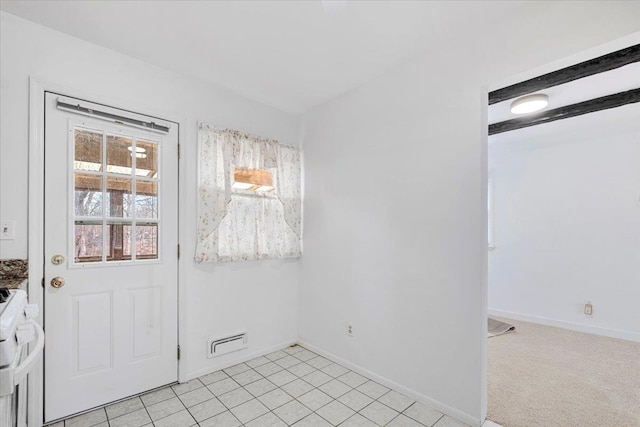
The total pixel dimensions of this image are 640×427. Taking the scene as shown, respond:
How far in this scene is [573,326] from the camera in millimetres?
3736

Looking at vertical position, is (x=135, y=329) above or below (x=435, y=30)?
below

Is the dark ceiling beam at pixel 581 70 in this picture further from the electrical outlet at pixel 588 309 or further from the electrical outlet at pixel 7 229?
the electrical outlet at pixel 7 229

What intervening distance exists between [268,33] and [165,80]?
3.45 feet

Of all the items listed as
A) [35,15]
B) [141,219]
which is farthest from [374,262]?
[35,15]

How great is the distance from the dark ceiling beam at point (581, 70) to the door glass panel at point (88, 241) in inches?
134

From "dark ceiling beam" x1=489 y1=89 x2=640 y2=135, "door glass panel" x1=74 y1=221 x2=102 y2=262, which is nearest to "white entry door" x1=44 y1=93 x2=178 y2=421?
"door glass panel" x1=74 y1=221 x2=102 y2=262

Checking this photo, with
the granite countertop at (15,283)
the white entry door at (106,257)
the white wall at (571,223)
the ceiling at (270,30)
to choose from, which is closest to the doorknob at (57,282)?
the white entry door at (106,257)

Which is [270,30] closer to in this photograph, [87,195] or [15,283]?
[87,195]

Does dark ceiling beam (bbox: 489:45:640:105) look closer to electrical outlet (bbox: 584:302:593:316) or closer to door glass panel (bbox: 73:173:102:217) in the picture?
electrical outlet (bbox: 584:302:593:316)

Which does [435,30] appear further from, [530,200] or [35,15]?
[530,200]

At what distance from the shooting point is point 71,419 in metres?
1.96

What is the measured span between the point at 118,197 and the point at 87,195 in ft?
0.61

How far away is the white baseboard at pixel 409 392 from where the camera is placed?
1956 millimetres

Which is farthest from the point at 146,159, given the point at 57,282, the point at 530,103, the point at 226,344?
the point at 530,103
